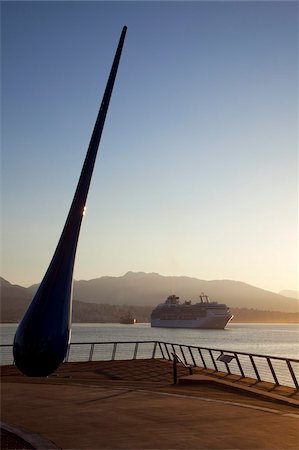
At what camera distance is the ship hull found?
154250 mm

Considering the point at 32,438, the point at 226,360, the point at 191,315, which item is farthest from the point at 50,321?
the point at 191,315

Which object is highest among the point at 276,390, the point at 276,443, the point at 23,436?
the point at 276,390

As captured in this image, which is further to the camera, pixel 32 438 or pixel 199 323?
pixel 199 323

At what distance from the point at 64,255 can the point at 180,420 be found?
4.85 meters

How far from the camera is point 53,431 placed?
8695 millimetres

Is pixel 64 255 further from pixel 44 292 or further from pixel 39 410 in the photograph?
pixel 39 410

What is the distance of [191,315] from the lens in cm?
15488

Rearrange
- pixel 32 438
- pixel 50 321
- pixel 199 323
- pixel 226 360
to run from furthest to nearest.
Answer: pixel 199 323
pixel 226 360
pixel 32 438
pixel 50 321

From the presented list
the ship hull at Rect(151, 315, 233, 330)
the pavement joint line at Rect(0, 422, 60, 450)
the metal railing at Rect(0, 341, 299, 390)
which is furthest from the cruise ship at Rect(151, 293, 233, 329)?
the pavement joint line at Rect(0, 422, 60, 450)

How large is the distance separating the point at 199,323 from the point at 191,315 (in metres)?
3.50

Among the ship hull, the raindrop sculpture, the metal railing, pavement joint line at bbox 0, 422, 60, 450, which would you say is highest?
the ship hull

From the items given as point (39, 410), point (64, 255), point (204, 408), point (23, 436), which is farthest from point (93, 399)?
point (64, 255)

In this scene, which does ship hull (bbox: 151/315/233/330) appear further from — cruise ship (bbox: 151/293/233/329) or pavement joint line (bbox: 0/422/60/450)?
pavement joint line (bbox: 0/422/60/450)

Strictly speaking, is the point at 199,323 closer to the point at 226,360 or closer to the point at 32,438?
the point at 226,360
